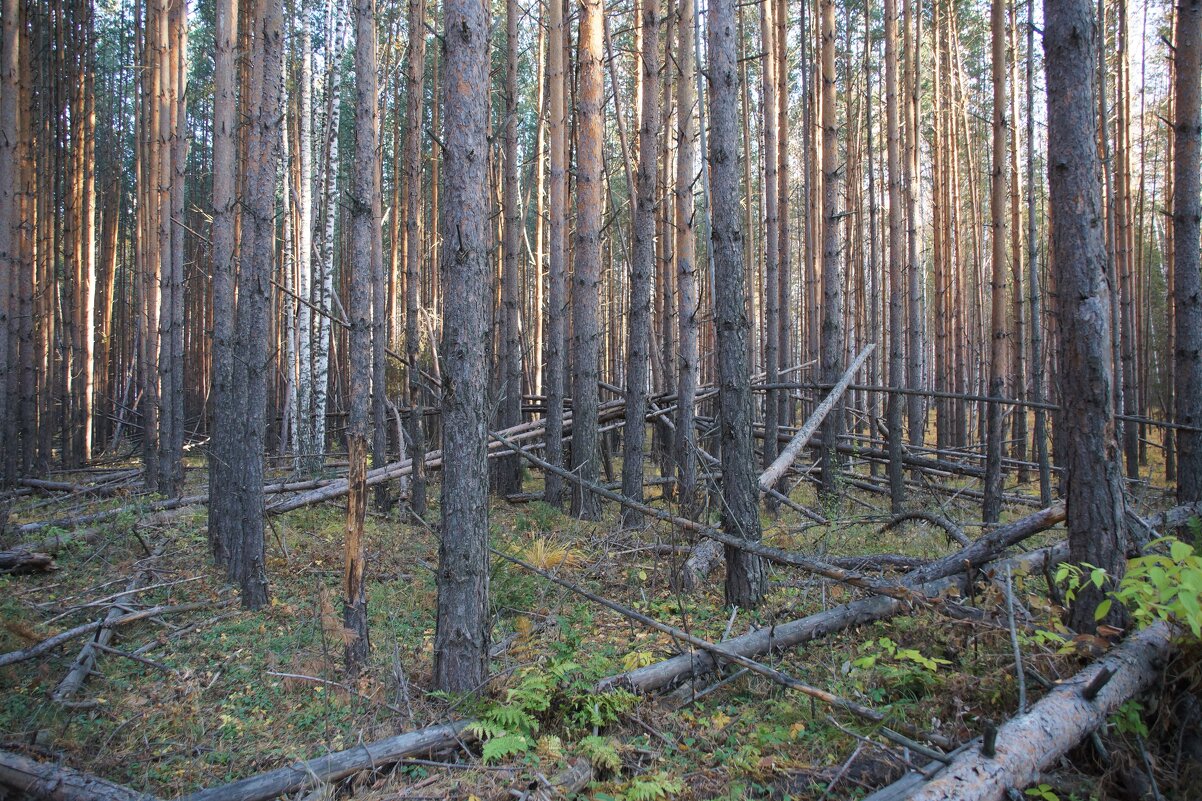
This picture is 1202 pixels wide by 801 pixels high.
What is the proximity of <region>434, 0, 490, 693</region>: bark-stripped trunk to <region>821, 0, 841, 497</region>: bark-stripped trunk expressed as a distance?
19.6 feet

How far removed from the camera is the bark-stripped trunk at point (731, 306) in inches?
205

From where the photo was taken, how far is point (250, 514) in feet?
19.0

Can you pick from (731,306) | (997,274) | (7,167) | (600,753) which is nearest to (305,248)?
(7,167)

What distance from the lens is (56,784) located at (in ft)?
10.6

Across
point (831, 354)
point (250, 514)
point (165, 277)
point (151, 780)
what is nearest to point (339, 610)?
point (250, 514)

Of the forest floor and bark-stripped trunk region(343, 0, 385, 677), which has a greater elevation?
bark-stripped trunk region(343, 0, 385, 677)

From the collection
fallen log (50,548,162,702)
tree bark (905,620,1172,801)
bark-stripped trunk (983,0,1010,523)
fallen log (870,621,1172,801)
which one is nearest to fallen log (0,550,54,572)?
fallen log (50,548,162,702)

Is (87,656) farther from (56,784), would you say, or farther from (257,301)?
(257,301)

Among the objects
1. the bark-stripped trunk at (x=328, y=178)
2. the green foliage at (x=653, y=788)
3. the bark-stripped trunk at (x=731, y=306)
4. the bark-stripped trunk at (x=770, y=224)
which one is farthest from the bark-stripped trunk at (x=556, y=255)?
the green foliage at (x=653, y=788)

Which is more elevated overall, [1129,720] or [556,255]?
[556,255]

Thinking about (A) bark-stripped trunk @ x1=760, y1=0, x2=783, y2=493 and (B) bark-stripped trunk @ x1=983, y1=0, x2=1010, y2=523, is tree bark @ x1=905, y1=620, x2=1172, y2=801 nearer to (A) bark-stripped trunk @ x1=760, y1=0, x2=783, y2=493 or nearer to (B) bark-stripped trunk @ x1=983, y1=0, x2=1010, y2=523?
(B) bark-stripped trunk @ x1=983, y1=0, x2=1010, y2=523

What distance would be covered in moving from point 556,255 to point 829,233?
12.5 feet

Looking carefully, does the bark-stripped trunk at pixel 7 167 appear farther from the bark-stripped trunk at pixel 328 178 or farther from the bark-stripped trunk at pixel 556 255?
the bark-stripped trunk at pixel 556 255

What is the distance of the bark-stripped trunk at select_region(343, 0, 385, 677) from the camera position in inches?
178
